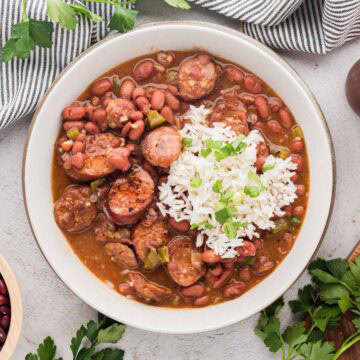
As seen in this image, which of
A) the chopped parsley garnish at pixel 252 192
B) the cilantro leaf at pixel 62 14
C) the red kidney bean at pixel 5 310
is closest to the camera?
the chopped parsley garnish at pixel 252 192

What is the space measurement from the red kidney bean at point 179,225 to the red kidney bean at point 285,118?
3.09ft

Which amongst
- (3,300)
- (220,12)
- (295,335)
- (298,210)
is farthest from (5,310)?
(220,12)

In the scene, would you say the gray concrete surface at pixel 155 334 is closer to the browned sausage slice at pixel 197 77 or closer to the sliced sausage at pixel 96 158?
the browned sausage slice at pixel 197 77

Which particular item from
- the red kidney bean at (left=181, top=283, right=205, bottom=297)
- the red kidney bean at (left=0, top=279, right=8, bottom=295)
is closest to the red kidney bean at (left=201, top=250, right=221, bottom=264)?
the red kidney bean at (left=181, top=283, right=205, bottom=297)

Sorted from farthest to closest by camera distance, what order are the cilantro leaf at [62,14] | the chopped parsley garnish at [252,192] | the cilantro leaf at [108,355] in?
the cilantro leaf at [108,355] → the cilantro leaf at [62,14] → the chopped parsley garnish at [252,192]

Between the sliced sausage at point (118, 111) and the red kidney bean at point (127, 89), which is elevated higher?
the red kidney bean at point (127, 89)

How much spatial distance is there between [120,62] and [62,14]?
494 mm

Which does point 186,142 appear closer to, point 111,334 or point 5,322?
point 111,334

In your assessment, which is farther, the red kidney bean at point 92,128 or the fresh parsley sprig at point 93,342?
the fresh parsley sprig at point 93,342

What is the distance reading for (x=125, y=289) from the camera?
390cm

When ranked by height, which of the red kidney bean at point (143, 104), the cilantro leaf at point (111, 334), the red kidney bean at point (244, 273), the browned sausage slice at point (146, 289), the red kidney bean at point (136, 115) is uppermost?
the red kidney bean at point (143, 104)

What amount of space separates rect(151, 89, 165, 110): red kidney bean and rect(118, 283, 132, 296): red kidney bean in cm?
125

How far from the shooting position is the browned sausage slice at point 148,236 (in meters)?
3.74

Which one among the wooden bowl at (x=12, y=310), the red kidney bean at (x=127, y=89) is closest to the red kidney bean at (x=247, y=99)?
the red kidney bean at (x=127, y=89)
